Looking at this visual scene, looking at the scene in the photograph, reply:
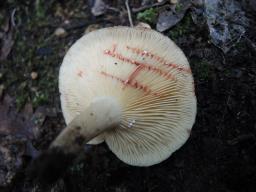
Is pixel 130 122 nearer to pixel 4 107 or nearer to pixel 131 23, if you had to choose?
pixel 131 23

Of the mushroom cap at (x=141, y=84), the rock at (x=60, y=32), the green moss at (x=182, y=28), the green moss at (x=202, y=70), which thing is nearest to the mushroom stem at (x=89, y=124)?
the mushroom cap at (x=141, y=84)

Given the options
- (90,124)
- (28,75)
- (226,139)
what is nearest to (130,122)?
(90,124)

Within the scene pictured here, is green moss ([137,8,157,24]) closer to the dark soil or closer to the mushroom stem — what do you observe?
the dark soil

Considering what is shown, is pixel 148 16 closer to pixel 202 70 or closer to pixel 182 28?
pixel 182 28

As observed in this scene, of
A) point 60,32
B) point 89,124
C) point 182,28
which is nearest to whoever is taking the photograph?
point 89,124

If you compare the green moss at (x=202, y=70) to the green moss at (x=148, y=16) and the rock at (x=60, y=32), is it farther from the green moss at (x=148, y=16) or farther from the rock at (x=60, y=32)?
the rock at (x=60, y=32)

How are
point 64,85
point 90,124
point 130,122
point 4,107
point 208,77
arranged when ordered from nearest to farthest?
point 90,124 < point 130,122 < point 64,85 < point 208,77 < point 4,107

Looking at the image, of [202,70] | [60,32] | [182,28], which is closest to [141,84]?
[202,70]

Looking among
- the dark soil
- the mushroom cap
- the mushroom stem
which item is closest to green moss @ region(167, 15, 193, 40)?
the dark soil
